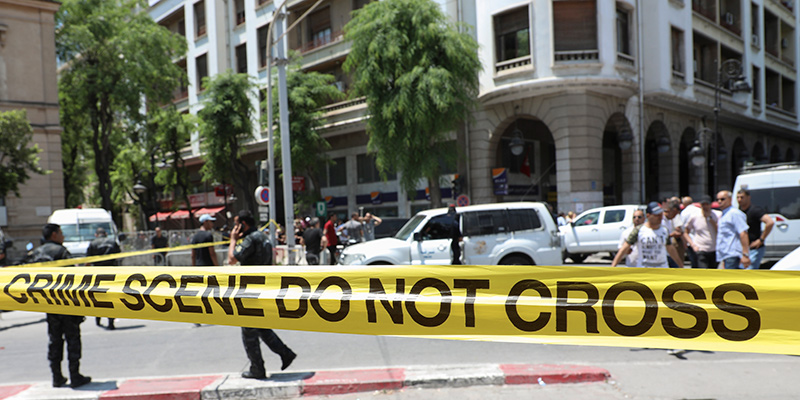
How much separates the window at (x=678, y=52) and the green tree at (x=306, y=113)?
15698mm

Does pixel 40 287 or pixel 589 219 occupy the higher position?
pixel 40 287

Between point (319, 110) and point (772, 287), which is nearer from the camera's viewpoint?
point (772, 287)

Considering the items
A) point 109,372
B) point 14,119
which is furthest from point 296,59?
point 109,372

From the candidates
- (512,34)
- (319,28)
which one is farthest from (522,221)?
(319,28)

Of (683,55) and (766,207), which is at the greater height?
(683,55)

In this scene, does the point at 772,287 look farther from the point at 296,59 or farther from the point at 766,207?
the point at 296,59

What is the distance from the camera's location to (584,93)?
21.0 metres

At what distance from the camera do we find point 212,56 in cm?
3569

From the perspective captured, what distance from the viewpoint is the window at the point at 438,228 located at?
38.3ft

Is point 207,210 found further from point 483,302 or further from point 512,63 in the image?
point 483,302

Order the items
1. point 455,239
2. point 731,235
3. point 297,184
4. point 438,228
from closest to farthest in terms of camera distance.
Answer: point 731,235 → point 455,239 → point 438,228 → point 297,184

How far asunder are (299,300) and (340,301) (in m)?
0.27

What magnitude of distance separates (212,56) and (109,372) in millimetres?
32737

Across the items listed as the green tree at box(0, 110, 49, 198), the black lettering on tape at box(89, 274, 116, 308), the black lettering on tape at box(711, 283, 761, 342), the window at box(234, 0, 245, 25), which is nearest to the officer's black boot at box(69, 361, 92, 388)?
the black lettering on tape at box(89, 274, 116, 308)
